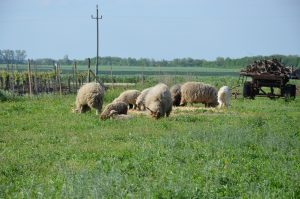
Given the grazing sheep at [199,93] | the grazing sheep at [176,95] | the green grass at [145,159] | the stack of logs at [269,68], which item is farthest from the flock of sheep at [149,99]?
the stack of logs at [269,68]

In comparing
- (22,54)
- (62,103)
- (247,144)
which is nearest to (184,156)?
(247,144)

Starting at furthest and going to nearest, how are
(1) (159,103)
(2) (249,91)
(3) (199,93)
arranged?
(2) (249,91), (3) (199,93), (1) (159,103)

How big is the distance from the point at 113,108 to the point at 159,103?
1.75 metres

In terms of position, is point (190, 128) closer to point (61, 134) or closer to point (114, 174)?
point (61, 134)

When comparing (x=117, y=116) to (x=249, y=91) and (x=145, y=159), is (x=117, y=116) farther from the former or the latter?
(x=249, y=91)

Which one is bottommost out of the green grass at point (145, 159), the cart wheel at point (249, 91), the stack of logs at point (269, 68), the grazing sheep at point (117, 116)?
the cart wheel at point (249, 91)

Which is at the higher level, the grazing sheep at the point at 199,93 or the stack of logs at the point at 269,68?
the stack of logs at the point at 269,68

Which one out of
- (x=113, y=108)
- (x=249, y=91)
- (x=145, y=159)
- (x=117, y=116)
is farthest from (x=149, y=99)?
(x=249, y=91)

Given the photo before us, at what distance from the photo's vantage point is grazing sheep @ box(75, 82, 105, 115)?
20312mm

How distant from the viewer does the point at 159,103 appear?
1967 cm

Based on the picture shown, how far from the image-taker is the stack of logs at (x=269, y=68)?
102ft

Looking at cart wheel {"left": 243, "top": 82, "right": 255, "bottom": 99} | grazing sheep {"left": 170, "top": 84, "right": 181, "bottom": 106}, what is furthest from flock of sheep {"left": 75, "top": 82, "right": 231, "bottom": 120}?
cart wheel {"left": 243, "top": 82, "right": 255, "bottom": 99}

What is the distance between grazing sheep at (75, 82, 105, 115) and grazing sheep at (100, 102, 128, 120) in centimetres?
103

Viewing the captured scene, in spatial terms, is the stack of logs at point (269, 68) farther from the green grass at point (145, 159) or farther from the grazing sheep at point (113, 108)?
the grazing sheep at point (113, 108)
